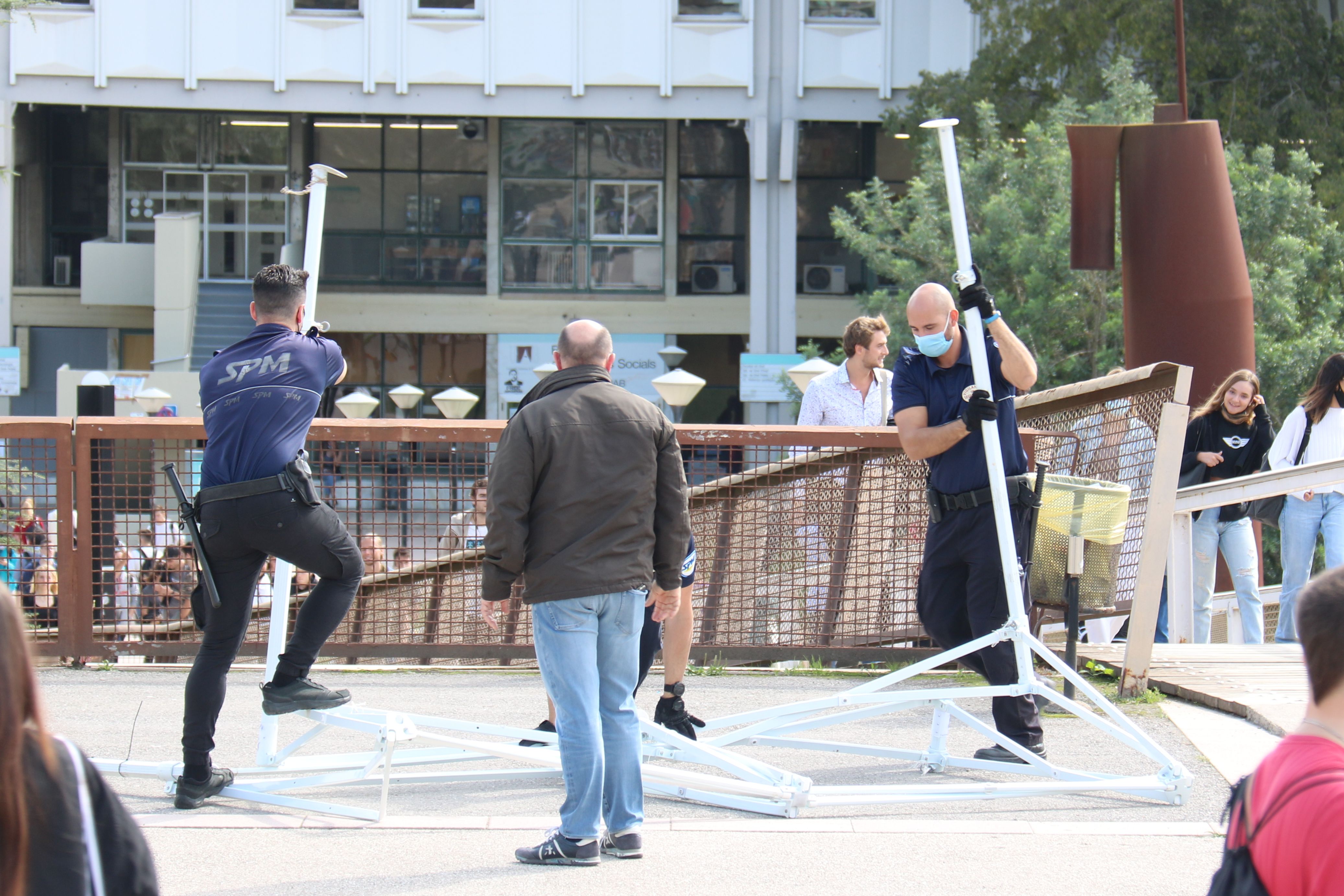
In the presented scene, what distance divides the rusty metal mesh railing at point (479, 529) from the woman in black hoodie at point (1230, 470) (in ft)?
5.69

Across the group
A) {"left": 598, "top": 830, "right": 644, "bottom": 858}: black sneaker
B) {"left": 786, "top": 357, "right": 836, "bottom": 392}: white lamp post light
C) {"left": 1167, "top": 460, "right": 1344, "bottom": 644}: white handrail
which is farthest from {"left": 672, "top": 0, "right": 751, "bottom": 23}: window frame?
{"left": 598, "top": 830, "right": 644, "bottom": 858}: black sneaker

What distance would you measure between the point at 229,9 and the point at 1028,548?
971 inches

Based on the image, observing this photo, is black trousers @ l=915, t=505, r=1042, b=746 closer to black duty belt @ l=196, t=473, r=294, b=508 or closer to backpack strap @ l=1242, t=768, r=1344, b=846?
black duty belt @ l=196, t=473, r=294, b=508

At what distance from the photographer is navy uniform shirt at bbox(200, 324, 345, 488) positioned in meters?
4.64

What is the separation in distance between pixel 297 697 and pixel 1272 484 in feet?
18.4

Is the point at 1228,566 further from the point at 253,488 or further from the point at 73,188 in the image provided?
the point at 73,188

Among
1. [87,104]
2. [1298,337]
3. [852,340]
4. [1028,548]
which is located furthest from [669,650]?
[87,104]

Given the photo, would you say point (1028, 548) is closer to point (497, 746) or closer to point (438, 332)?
point (497, 746)

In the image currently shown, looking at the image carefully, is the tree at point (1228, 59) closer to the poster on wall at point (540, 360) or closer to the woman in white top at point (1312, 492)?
the poster on wall at point (540, 360)

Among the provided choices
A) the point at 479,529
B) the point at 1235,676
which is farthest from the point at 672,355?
the point at 1235,676

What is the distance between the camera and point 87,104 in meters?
27.3

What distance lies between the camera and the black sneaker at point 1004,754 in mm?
5340

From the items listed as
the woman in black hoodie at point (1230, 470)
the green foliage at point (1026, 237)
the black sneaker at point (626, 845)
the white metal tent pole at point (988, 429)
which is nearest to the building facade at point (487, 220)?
the green foliage at point (1026, 237)

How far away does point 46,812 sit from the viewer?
1852 mm
